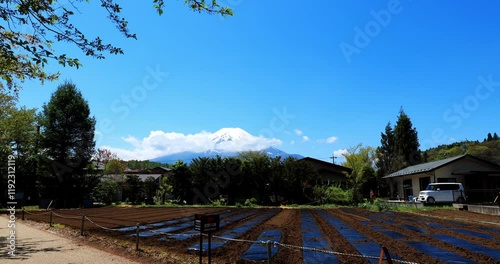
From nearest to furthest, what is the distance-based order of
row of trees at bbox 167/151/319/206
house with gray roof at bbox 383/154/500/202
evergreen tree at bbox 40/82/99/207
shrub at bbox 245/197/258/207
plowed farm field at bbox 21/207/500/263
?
plowed farm field at bbox 21/207/500/263
house with gray roof at bbox 383/154/500/202
shrub at bbox 245/197/258/207
row of trees at bbox 167/151/319/206
evergreen tree at bbox 40/82/99/207

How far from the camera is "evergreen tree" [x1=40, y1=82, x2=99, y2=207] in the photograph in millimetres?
34188

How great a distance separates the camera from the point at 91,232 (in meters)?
13.2

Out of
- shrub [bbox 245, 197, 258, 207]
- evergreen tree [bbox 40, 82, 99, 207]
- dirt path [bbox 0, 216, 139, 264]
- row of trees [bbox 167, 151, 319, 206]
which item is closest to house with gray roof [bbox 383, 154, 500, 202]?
row of trees [bbox 167, 151, 319, 206]

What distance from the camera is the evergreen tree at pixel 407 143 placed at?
50.3m

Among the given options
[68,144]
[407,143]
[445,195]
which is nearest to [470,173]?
[445,195]

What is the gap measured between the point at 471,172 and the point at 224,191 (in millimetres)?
21851

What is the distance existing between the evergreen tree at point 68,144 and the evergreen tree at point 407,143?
4109 centimetres

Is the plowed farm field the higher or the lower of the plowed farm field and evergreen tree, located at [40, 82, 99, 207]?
the lower

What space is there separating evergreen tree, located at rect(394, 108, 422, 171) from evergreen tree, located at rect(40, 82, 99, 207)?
41088 mm

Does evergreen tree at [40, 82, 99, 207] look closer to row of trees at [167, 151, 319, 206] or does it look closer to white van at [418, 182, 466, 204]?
row of trees at [167, 151, 319, 206]

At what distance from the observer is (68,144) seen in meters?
35.4

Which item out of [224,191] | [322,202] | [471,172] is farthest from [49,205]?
[471,172]

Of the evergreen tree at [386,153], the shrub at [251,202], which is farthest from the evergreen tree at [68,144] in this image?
the evergreen tree at [386,153]

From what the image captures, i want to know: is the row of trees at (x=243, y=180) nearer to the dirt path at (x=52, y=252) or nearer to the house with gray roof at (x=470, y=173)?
the house with gray roof at (x=470, y=173)
